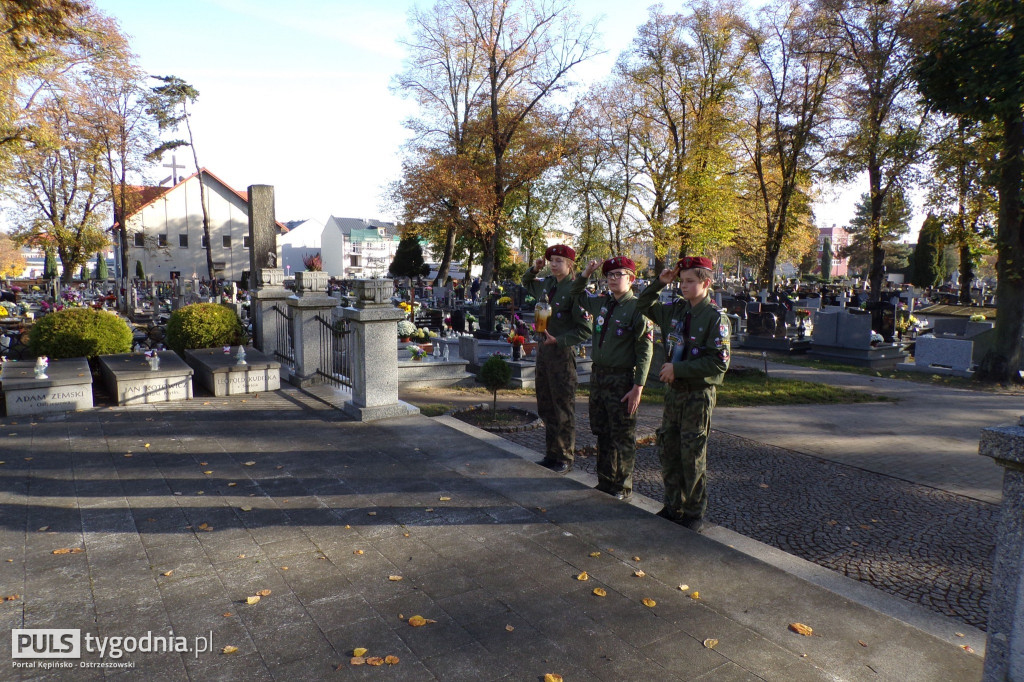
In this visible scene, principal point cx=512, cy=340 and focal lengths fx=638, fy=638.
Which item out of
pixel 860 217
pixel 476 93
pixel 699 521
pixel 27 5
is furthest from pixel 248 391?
pixel 860 217

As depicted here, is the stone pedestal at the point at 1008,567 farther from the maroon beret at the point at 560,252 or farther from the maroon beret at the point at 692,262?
the maroon beret at the point at 560,252

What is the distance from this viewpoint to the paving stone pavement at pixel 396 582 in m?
3.20

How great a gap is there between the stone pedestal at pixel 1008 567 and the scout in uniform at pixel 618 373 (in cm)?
282

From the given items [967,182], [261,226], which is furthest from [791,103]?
[261,226]

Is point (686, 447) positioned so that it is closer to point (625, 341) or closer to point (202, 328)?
point (625, 341)

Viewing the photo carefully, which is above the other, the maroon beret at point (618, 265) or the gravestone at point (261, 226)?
the gravestone at point (261, 226)

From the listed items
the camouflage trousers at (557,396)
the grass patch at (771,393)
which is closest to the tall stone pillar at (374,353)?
the camouflage trousers at (557,396)

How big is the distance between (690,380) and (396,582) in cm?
251

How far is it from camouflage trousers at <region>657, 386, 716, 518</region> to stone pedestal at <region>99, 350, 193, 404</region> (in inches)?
280

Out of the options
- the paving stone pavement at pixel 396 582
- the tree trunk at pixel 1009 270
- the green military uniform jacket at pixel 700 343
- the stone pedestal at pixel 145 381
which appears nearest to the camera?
the paving stone pavement at pixel 396 582

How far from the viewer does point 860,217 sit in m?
75.4

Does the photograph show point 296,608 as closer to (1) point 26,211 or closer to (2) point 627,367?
(2) point 627,367

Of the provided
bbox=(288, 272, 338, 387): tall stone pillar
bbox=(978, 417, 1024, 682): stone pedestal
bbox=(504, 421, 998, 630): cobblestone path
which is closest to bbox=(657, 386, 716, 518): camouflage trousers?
bbox=(504, 421, 998, 630): cobblestone path

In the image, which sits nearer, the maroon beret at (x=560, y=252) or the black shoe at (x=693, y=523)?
the black shoe at (x=693, y=523)
